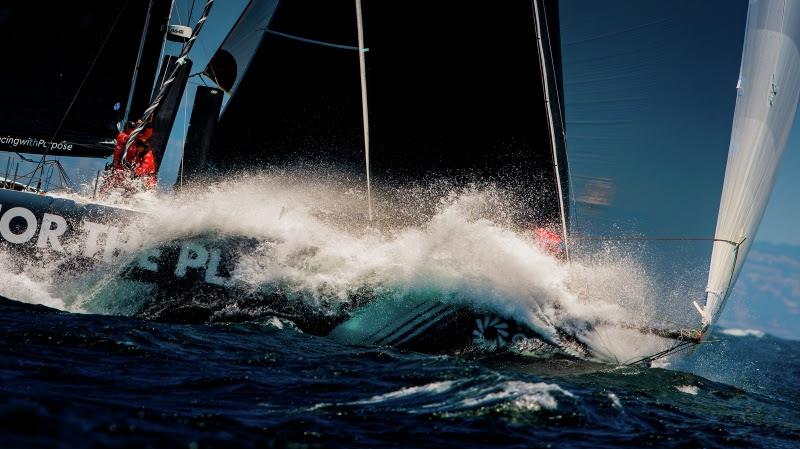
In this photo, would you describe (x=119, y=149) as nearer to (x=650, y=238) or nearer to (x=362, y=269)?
(x=362, y=269)

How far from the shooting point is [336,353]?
5.61 metres

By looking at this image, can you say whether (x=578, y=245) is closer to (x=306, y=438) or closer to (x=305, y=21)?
(x=305, y=21)

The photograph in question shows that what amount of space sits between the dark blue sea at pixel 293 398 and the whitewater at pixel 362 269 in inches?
22.1

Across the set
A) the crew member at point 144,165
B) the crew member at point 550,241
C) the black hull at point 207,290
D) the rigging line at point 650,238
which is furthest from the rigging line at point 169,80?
the rigging line at point 650,238

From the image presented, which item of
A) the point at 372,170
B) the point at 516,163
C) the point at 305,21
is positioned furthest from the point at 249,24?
the point at 516,163

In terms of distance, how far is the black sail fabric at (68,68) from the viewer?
27.8 feet

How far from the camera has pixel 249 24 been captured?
28.2ft

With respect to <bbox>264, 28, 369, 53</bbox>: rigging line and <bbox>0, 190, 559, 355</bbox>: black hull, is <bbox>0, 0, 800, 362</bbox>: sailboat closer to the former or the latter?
<bbox>264, 28, 369, 53</bbox>: rigging line

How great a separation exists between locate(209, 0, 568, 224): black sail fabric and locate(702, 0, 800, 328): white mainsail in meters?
1.88

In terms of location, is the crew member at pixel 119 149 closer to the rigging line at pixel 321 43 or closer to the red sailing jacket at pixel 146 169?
the red sailing jacket at pixel 146 169

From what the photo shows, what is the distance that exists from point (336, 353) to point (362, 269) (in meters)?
1.35

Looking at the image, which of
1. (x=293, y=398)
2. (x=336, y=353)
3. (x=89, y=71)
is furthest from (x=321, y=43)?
(x=293, y=398)

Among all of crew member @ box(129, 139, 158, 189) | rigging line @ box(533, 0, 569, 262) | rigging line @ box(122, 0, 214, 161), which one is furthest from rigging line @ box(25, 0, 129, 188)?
rigging line @ box(533, 0, 569, 262)

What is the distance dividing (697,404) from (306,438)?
3667 millimetres
